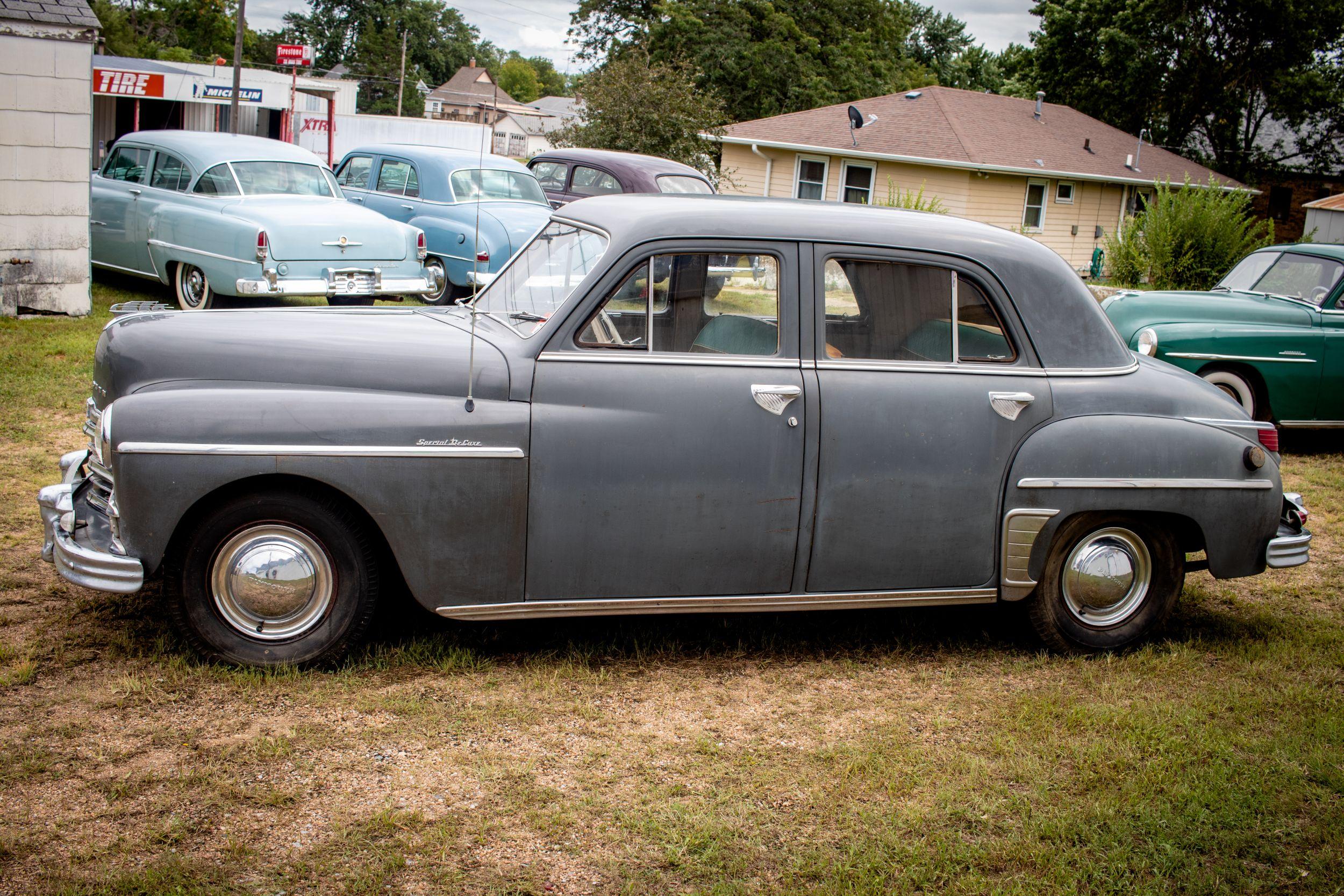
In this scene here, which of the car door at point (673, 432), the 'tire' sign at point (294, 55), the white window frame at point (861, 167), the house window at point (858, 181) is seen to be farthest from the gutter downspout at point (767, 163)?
the car door at point (673, 432)

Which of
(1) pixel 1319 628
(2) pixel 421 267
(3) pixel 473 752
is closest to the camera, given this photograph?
(3) pixel 473 752

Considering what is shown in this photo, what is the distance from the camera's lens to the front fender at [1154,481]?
14.6 ft

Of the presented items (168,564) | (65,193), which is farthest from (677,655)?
(65,193)

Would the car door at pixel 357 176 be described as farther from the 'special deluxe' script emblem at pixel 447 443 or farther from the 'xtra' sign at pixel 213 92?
the 'xtra' sign at pixel 213 92

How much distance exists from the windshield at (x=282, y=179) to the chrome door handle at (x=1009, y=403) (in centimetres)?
928

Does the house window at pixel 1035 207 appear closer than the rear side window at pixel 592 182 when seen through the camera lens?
No

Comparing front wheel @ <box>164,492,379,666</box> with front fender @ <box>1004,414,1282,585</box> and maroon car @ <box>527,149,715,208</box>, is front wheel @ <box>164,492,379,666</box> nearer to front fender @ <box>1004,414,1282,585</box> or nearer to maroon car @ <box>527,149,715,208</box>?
front fender @ <box>1004,414,1282,585</box>

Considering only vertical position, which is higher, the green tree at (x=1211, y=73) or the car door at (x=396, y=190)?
the green tree at (x=1211, y=73)

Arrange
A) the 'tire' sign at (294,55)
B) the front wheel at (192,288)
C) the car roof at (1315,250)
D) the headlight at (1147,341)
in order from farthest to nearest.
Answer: the 'tire' sign at (294,55) < the front wheel at (192,288) < the car roof at (1315,250) < the headlight at (1147,341)

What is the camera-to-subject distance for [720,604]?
4297mm

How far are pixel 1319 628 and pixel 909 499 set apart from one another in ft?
8.13

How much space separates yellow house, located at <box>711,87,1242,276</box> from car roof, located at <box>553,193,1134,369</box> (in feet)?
72.3

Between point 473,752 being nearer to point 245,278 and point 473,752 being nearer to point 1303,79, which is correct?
point 245,278

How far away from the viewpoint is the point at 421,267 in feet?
38.3
